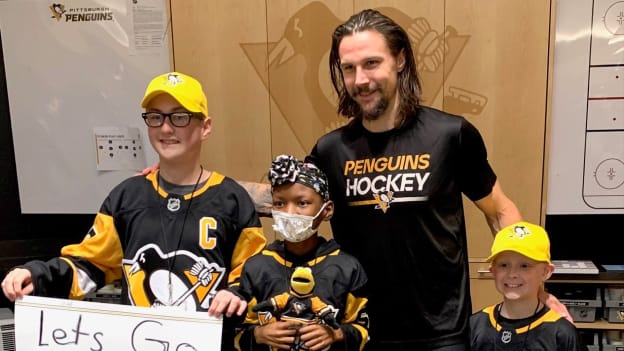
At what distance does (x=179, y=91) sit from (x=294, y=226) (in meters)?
0.44

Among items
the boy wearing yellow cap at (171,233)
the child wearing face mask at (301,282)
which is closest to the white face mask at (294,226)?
the child wearing face mask at (301,282)

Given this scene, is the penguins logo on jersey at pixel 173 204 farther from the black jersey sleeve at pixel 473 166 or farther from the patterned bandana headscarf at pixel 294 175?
the black jersey sleeve at pixel 473 166

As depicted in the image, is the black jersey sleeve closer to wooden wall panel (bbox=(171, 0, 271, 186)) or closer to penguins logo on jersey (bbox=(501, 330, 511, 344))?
penguins logo on jersey (bbox=(501, 330, 511, 344))

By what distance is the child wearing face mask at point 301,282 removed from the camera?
3.67 feet

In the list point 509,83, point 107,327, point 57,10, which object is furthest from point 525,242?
point 57,10

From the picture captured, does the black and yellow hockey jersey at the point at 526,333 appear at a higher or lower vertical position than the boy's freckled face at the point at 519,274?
lower

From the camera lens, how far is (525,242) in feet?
3.90

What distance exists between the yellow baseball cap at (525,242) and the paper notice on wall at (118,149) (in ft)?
6.00

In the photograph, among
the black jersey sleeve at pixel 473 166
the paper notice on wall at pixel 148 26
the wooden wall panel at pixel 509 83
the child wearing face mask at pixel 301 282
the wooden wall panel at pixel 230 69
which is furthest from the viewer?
the paper notice on wall at pixel 148 26

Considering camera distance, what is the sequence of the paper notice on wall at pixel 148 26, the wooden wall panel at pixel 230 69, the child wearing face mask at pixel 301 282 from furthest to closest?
the paper notice on wall at pixel 148 26 < the wooden wall panel at pixel 230 69 < the child wearing face mask at pixel 301 282

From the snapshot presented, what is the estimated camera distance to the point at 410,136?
1.34 m

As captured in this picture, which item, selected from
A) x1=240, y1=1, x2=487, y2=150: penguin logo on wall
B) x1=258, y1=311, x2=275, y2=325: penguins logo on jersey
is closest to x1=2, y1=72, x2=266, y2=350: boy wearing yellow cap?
x1=258, y1=311, x2=275, y2=325: penguins logo on jersey

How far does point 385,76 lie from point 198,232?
0.61m

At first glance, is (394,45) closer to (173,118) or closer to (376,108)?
(376,108)
